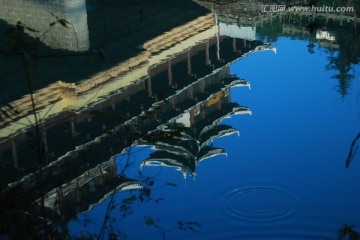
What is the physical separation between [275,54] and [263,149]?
6407mm

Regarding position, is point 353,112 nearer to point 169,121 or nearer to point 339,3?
point 169,121

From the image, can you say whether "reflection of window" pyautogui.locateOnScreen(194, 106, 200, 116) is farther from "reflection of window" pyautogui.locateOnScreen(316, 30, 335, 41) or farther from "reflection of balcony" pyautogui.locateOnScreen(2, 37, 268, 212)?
"reflection of window" pyautogui.locateOnScreen(316, 30, 335, 41)

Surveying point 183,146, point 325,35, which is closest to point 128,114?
point 183,146

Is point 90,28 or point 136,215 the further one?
point 90,28

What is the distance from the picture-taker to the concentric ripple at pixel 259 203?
35.5 feet

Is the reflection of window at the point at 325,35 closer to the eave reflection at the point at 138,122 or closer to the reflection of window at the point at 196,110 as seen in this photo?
the eave reflection at the point at 138,122

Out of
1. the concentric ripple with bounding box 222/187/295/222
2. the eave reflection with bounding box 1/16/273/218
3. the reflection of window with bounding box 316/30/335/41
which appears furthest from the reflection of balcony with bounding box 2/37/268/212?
the reflection of window with bounding box 316/30/335/41

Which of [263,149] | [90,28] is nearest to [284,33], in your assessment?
[90,28]

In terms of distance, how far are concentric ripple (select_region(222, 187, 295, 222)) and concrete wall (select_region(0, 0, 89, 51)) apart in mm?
6891

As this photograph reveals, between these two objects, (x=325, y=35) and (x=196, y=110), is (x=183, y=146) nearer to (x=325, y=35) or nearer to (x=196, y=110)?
(x=196, y=110)

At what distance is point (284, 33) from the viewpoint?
2142 centimetres

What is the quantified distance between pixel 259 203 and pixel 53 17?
27.9 ft

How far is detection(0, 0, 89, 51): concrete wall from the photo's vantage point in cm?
1689

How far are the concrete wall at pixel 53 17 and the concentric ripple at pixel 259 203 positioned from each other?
689cm
